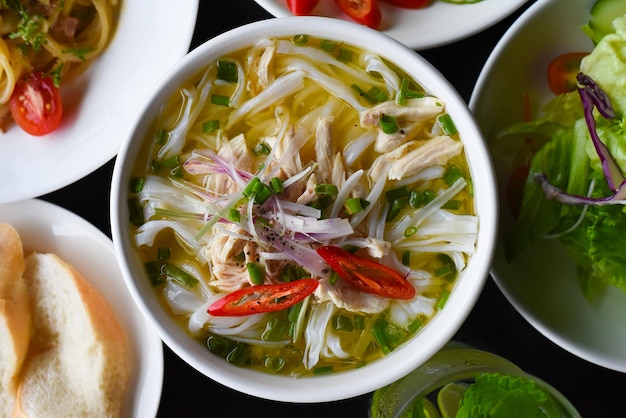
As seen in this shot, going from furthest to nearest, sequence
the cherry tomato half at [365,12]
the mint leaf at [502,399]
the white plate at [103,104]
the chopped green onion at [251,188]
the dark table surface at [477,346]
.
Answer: the dark table surface at [477,346] → the white plate at [103,104] → the cherry tomato half at [365,12] → the mint leaf at [502,399] → the chopped green onion at [251,188]

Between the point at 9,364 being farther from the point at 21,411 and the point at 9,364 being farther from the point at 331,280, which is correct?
the point at 331,280

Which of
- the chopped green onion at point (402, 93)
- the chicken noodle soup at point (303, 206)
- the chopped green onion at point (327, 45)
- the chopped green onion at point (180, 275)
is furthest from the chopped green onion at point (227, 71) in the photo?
the chopped green onion at point (180, 275)

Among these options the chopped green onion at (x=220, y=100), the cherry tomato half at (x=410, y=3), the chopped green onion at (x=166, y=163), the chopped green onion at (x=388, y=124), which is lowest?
the chopped green onion at (x=166, y=163)

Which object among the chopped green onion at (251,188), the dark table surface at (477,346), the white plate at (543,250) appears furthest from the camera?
the dark table surface at (477,346)

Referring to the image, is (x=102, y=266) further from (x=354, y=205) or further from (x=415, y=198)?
(x=415, y=198)

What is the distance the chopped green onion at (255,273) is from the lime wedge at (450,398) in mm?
779

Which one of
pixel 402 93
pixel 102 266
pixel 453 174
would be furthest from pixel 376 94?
pixel 102 266

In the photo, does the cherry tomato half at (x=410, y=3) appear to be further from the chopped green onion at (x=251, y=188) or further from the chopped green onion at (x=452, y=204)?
the chopped green onion at (x=251, y=188)

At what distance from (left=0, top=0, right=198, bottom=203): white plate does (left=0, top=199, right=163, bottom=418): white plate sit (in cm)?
13

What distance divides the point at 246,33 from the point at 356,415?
1.46 meters

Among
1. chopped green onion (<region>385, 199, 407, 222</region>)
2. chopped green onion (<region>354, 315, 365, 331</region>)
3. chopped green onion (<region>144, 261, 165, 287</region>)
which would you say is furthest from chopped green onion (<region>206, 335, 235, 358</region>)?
chopped green onion (<region>385, 199, 407, 222</region>)

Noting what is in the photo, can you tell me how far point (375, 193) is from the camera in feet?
6.24

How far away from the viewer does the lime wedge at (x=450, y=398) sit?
2188mm

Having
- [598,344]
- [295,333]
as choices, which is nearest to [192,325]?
[295,333]
